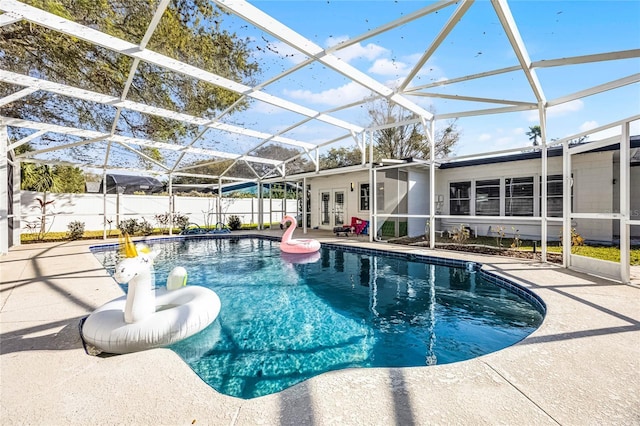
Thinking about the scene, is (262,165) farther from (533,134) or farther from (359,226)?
(533,134)

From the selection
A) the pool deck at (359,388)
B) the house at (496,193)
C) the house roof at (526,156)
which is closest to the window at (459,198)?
the house at (496,193)

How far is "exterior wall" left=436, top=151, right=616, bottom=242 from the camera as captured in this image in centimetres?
860

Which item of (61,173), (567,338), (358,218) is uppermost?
(61,173)

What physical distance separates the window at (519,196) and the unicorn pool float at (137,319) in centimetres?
1100

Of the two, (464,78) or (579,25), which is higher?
(579,25)

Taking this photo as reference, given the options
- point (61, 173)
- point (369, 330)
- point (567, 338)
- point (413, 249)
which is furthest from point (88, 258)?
point (61, 173)

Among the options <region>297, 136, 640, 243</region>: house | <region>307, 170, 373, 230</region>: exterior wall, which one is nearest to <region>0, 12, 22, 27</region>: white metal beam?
<region>297, 136, 640, 243</region>: house

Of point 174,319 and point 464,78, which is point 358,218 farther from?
point 174,319

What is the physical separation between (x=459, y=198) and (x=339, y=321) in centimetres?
965

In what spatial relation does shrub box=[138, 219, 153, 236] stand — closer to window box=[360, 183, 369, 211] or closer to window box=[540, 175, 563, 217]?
window box=[360, 183, 369, 211]

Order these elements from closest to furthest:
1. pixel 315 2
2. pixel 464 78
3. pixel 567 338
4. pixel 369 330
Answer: pixel 567 338
pixel 369 330
pixel 315 2
pixel 464 78

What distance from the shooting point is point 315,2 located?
4762 mm

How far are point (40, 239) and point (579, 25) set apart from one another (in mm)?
16436

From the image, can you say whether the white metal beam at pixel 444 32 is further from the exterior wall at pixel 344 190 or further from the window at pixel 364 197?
the exterior wall at pixel 344 190
